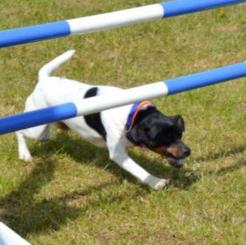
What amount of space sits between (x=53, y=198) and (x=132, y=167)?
1.58ft

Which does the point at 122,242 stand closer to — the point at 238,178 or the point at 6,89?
the point at 238,178

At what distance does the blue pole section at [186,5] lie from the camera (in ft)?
12.6

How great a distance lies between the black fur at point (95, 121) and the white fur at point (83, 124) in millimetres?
32

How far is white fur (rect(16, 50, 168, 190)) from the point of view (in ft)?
14.1

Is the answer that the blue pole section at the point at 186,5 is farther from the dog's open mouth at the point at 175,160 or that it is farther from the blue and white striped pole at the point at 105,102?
the dog's open mouth at the point at 175,160

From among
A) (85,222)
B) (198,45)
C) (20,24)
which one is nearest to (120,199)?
(85,222)

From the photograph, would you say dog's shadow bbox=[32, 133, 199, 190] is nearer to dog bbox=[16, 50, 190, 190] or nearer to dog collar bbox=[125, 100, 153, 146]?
dog bbox=[16, 50, 190, 190]

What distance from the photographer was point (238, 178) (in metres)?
4.47

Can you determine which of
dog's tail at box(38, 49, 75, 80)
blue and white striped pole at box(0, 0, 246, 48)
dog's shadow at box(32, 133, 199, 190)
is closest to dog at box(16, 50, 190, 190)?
dog's tail at box(38, 49, 75, 80)

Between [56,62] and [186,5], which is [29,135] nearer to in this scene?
[56,62]

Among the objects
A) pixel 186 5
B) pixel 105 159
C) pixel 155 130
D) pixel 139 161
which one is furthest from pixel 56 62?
pixel 186 5

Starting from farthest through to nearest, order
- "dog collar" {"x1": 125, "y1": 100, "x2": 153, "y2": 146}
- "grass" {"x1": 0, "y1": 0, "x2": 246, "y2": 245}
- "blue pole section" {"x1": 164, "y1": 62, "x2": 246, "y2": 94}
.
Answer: "dog collar" {"x1": 125, "y1": 100, "x2": 153, "y2": 146}, "grass" {"x1": 0, "y1": 0, "x2": 246, "y2": 245}, "blue pole section" {"x1": 164, "y1": 62, "x2": 246, "y2": 94}

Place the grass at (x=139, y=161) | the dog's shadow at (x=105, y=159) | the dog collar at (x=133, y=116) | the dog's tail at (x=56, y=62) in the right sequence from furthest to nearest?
the dog's tail at (x=56, y=62) < the dog's shadow at (x=105, y=159) < the dog collar at (x=133, y=116) < the grass at (x=139, y=161)

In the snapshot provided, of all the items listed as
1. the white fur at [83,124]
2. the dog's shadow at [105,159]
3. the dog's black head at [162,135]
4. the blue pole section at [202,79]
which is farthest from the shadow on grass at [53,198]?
the blue pole section at [202,79]
